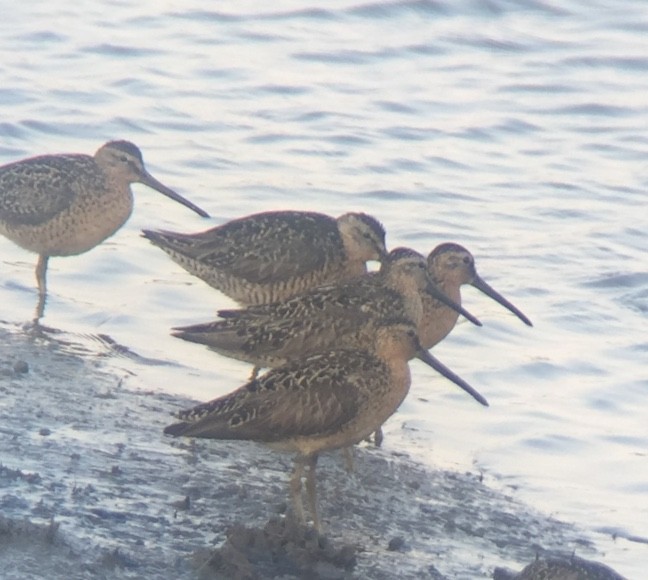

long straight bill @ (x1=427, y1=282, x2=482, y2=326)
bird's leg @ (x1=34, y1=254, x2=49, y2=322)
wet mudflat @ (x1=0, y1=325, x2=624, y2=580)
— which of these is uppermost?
long straight bill @ (x1=427, y1=282, x2=482, y2=326)

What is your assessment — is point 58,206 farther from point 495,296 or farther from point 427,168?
point 427,168

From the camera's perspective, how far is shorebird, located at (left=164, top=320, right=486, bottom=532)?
6352mm

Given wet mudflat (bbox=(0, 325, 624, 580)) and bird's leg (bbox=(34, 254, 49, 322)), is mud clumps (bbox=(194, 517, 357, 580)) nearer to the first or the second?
wet mudflat (bbox=(0, 325, 624, 580))

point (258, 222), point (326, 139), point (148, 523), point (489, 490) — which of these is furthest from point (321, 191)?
point (148, 523)

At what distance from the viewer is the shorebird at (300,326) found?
7.49 meters

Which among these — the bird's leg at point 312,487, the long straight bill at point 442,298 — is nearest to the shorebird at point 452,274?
the long straight bill at point 442,298

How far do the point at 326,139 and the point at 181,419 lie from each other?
6723 millimetres

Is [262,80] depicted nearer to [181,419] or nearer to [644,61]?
[644,61]

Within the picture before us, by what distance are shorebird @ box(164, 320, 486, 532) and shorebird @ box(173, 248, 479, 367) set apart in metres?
0.82

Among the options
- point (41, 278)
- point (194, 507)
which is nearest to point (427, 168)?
point (41, 278)

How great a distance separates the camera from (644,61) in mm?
15227

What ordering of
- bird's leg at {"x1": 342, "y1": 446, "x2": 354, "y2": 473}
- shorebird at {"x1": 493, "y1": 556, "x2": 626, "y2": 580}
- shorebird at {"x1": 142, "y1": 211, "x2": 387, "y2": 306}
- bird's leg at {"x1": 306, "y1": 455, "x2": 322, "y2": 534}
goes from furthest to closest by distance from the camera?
shorebird at {"x1": 142, "y1": 211, "x2": 387, "y2": 306} → bird's leg at {"x1": 342, "y1": 446, "x2": 354, "y2": 473} → bird's leg at {"x1": 306, "y1": 455, "x2": 322, "y2": 534} → shorebird at {"x1": 493, "y1": 556, "x2": 626, "y2": 580}

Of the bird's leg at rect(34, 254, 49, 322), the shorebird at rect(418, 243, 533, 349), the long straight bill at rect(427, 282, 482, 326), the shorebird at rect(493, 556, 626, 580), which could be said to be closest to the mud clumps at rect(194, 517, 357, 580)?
the shorebird at rect(493, 556, 626, 580)

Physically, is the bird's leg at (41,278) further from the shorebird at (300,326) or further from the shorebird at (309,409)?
the shorebird at (309,409)
